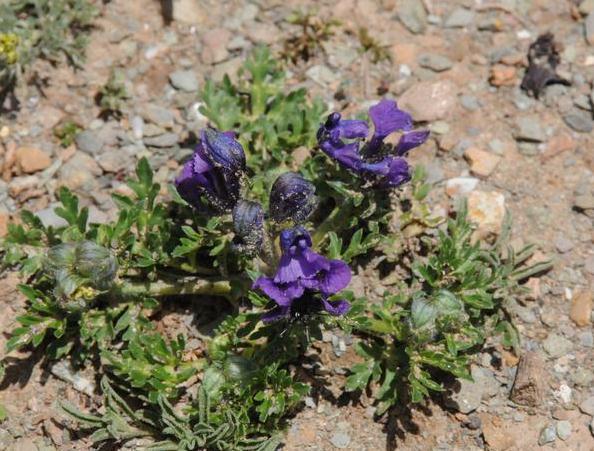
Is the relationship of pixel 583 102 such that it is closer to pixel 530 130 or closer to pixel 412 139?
pixel 530 130

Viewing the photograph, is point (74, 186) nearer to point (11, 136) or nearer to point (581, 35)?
point (11, 136)

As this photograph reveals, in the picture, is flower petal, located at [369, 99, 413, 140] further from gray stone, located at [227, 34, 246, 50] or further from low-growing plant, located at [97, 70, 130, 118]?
low-growing plant, located at [97, 70, 130, 118]

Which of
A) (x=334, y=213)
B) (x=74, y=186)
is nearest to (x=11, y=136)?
(x=74, y=186)

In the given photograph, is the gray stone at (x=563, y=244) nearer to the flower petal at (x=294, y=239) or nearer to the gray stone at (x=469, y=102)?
the gray stone at (x=469, y=102)

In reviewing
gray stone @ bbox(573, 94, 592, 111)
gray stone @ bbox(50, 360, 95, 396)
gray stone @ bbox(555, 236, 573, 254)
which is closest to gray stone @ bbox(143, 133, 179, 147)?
gray stone @ bbox(50, 360, 95, 396)

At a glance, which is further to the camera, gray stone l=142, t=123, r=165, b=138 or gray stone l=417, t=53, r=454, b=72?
gray stone l=417, t=53, r=454, b=72

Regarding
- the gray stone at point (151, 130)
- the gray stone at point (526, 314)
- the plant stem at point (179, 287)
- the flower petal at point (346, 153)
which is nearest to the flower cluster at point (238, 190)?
the flower petal at point (346, 153)
